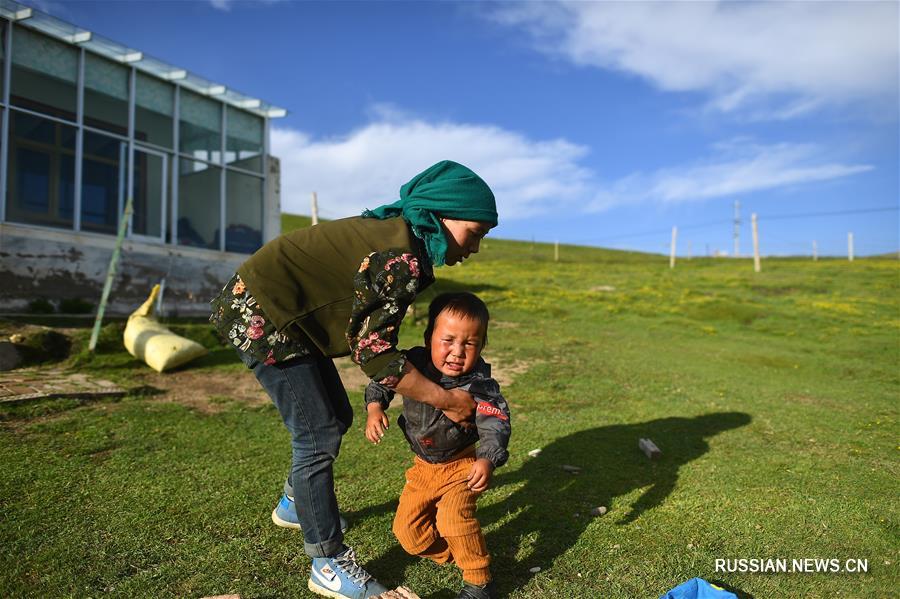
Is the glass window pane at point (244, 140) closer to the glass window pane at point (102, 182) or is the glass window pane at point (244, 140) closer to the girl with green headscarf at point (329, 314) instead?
the glass window pane at point (102, 182)

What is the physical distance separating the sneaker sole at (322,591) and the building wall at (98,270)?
12465 millimetres

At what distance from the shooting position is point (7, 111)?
13.0 metres

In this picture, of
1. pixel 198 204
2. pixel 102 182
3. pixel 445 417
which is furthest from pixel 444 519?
pixel 198 204

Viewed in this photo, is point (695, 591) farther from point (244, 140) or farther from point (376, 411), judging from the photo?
point (244, 140)

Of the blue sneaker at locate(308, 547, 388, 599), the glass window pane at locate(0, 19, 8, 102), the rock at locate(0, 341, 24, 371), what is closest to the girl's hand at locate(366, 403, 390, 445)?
the blue sneaker at locate(308, 547, 388, 599)

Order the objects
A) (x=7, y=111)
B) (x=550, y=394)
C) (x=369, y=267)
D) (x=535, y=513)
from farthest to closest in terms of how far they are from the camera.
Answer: (x=7, y=111)
(x=550, y=394)
(x=535, y=513)
(x=369, y=267)

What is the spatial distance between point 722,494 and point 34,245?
13879 millimetres

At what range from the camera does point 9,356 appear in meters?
8.08

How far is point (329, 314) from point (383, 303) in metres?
0.33

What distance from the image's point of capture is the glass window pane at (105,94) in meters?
14.5

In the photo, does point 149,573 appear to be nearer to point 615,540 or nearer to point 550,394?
point 615,540

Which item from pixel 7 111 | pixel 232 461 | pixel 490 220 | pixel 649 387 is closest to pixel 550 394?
pixel 649 387

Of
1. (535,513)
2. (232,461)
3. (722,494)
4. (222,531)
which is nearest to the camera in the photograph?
(222,531)

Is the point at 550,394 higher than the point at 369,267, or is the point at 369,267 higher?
the point at 369,267
